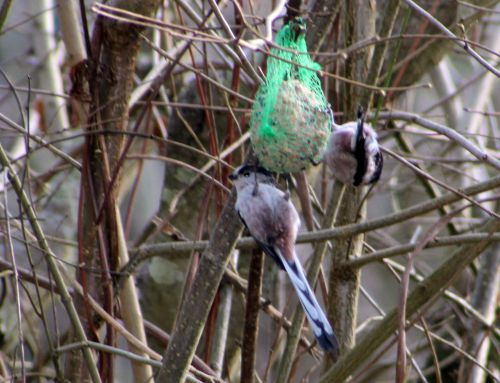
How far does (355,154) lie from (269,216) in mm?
257

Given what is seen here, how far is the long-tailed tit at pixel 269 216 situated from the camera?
70.7 inches

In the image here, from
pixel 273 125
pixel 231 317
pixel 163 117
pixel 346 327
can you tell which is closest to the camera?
pixel 273 125

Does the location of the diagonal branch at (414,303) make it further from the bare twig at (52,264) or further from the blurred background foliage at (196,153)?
the bare twig at (52,264)

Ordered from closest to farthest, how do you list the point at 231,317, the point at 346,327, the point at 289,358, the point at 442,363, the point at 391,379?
the point at 289,358 < the point at 346,327 < the point at 231,317 < the point at 442,363 < the point at 391,379

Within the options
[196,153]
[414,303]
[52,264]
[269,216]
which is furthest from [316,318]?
[196,153]

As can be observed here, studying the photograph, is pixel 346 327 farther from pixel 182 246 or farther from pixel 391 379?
pixel 391 379

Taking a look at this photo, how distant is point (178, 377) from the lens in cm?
181

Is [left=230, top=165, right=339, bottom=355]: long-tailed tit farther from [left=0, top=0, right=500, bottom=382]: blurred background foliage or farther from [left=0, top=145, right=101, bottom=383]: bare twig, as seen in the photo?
[left=0, top=145, right=101, bottom=383]: bare twig

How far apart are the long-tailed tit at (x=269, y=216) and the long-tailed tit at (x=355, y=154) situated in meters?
0.16

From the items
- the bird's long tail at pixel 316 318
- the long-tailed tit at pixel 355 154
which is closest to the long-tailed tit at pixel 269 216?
the bird's long tail at pixel 316 318

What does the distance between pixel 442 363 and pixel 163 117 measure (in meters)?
1.90

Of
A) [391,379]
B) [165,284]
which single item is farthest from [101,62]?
[391,379]

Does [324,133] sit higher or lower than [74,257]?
higher

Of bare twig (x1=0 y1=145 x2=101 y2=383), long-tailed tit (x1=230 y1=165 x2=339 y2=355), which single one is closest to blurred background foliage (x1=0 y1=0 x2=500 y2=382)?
bare twig (x1=0 y1=145 x2=101 y2=383)
